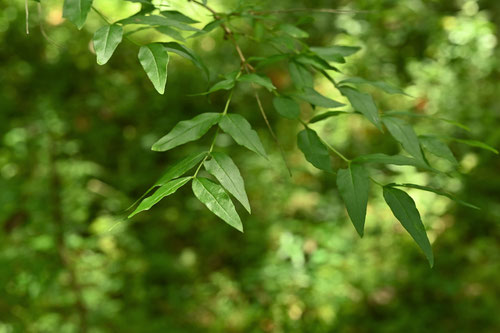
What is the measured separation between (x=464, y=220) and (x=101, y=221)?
7.07ft

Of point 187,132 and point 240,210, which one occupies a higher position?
point 187,132

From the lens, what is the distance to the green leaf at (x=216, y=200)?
0.70 meters

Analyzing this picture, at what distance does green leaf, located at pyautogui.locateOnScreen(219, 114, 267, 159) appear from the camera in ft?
2.57

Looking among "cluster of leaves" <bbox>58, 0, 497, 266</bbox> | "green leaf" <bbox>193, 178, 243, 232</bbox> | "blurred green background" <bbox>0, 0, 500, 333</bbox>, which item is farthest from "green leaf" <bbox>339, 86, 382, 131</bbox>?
"blurred green background" <bbox>0, 0, 500, 333</bbox>

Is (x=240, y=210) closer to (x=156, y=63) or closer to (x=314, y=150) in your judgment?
(x=314, y=150)

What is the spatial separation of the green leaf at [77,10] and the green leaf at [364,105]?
1.60 ft

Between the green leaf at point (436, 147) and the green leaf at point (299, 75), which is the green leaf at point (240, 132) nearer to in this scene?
the green leaf at point (299, 75)

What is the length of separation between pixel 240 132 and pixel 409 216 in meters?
0.30

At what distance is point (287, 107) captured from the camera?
3.06 ft

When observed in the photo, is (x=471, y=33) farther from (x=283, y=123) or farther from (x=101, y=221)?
(x=101, y=221)

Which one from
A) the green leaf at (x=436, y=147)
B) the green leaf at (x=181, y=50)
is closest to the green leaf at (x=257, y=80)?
the green leaf at (x=181, y=50)

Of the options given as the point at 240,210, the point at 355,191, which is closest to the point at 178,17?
the point at 355,191

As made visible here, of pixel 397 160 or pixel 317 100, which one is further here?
pixel 317 100

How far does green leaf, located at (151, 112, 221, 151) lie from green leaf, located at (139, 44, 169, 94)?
9 cm
